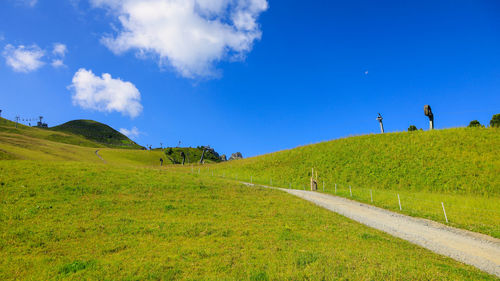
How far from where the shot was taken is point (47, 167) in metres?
27.0

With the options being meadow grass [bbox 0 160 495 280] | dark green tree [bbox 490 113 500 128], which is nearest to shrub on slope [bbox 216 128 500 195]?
dark green tree [bbox 490 113 500 128]

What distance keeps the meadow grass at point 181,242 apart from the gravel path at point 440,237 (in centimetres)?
149

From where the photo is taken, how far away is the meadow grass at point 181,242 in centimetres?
822

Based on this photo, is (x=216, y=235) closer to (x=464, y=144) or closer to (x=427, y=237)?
(x=427, y=237)

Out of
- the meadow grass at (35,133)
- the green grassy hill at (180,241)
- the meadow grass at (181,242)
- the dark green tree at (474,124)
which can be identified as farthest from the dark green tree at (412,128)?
the meadow grass at (35,133)

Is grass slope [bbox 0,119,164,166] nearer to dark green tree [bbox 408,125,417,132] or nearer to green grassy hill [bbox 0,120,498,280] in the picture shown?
green grassy hill [bbox 0,120,498,280]

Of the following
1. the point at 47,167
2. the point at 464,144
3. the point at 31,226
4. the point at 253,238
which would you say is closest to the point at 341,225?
the point at 253,238

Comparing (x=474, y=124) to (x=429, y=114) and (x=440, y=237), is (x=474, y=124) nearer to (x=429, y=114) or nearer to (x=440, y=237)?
(x=429, y=114)

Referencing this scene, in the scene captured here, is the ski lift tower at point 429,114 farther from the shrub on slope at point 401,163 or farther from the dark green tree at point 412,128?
the shrub on slope at point 401,163

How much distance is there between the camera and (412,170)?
133 feet

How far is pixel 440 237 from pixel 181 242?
15607 mm

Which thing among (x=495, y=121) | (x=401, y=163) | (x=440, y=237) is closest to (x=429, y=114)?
(x=495, y=121)

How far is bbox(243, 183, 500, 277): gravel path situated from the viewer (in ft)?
36.3

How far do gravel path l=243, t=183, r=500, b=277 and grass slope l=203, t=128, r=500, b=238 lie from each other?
1.95 meters
